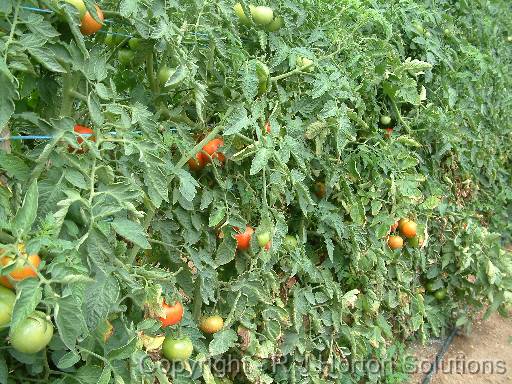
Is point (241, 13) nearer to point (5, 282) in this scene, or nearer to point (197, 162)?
point (197, 162)

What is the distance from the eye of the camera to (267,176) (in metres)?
1.58

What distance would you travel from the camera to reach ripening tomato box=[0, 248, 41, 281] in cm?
79

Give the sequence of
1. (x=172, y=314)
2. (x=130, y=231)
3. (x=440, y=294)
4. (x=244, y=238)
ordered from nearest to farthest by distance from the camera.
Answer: (x=130, y=231) → (x=172, y=314) → (x=244, y=238) → (x=440, y=294)

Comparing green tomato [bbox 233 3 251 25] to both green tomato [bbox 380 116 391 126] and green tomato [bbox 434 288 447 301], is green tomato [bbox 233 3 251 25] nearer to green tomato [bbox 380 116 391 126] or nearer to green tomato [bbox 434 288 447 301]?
green tomato [bbox 380 116 391 126]

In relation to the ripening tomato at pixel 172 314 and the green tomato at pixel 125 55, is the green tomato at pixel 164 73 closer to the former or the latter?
the green tomato at pixel 125 55

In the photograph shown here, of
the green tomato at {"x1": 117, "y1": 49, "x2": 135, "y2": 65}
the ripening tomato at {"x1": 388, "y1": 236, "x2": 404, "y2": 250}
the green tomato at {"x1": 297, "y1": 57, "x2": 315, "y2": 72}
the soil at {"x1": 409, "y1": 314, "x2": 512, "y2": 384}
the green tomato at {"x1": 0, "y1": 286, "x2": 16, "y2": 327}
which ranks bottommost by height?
the soil at {"x1": 409, "y1": 314, "x2": 512, "y2": 384}

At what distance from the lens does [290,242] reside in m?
1.72

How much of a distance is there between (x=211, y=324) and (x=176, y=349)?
20 centimetres

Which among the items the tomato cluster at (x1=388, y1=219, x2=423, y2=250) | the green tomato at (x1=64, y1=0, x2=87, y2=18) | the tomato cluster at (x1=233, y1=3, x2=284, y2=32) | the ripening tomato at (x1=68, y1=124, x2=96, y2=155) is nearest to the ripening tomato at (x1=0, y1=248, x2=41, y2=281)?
the ripening tomato at (x1=68, y1=124, x2=96, y2=155)

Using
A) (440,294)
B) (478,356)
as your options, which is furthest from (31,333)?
(478,356)

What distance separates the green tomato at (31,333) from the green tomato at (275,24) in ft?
3.61

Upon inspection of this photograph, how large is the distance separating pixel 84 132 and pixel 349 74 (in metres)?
1.08

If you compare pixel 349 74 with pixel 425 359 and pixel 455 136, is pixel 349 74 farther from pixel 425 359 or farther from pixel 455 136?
pixel 425 359

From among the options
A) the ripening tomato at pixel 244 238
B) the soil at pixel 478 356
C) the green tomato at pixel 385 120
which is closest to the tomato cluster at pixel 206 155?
the ripening tomato at pixel 244 238
